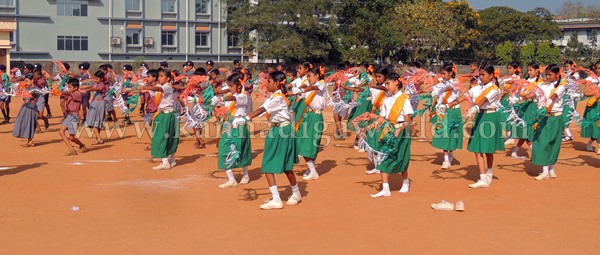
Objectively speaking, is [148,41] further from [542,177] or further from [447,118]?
[542,177]

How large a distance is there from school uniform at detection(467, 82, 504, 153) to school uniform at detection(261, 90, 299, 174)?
315 cm

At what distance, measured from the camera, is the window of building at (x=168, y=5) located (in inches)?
1978

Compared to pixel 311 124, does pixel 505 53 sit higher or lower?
higher

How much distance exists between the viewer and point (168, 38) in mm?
50812

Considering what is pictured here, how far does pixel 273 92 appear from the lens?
8.78 metres

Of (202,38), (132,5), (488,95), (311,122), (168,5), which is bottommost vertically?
(311,122)

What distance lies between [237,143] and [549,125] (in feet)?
16.6

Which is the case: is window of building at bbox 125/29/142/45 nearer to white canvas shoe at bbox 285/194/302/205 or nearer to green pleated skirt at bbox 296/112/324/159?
green pleated skirt at bbox 296/112/324/159

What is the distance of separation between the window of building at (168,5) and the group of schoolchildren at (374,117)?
1437 inches

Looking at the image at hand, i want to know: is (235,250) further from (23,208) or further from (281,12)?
(281,12)

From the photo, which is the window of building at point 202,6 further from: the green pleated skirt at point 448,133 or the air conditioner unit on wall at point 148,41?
the green pleated skirt at point 448,133

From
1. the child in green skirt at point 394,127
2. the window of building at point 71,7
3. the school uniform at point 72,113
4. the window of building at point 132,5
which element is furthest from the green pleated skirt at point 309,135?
the window of building at point 132,5

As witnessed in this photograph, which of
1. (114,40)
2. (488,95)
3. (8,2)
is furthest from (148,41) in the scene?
(488,95)

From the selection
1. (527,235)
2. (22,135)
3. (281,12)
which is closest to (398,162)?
(527,235)
